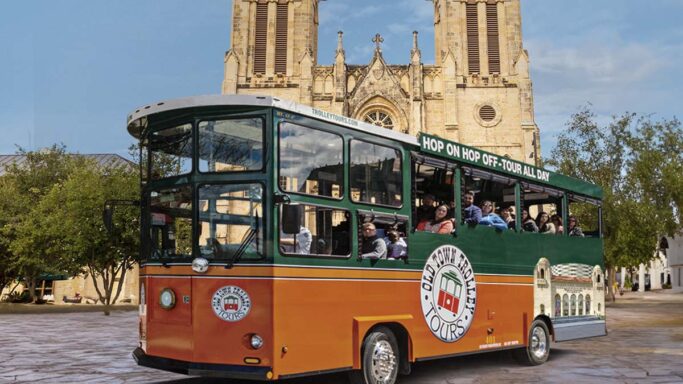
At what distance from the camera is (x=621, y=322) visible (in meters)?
20.2

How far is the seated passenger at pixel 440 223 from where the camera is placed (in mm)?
8461

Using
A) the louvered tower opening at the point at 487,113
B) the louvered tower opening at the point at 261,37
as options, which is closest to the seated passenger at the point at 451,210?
the louvered tower opening at the point at 487,113

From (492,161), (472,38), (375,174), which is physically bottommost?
(375,174)

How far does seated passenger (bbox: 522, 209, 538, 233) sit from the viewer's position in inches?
409

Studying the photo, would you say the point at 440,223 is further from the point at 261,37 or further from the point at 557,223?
the point at 261,37

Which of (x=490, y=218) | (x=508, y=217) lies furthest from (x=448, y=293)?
(x=508, y=217)

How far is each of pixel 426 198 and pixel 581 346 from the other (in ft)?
23.5

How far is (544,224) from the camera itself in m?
11.1

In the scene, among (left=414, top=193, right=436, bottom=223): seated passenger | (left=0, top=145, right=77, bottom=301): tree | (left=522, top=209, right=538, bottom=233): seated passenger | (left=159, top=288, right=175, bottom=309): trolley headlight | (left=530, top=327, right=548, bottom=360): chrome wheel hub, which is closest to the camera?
(left=159, top=288, right=175, bottom=309): trolley headlight

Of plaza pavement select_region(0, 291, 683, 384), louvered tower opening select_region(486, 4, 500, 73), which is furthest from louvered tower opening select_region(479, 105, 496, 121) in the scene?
plaza pavement select_region(0, 291, 683, 384)

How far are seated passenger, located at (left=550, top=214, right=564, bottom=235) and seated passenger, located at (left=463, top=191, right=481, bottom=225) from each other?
8.86 feet

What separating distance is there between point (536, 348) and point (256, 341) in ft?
20.0

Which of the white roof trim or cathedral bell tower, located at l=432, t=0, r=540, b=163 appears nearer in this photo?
the white roof trim

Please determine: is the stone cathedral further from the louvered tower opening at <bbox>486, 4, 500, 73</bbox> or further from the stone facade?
the stone facade
